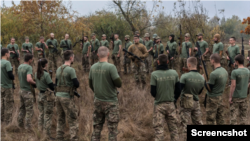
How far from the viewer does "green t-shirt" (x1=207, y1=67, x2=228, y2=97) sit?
448 cm

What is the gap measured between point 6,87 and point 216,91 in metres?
5.07

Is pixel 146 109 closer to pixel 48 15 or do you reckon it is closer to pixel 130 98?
pixel 130 98

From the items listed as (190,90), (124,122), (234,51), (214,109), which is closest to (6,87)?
(124,122)

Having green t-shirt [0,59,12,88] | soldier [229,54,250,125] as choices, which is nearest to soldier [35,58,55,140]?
green t-shirt [0,59,12,88]

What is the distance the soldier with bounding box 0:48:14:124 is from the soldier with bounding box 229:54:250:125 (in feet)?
17.4

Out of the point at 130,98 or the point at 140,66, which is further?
the point at 140,66

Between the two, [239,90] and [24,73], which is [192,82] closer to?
[239,90]

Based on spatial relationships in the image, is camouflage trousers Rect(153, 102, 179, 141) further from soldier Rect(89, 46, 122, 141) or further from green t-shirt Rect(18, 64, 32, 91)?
green t-shirt Rect(18, 64, 32, 91)

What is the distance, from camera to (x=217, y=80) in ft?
14.9

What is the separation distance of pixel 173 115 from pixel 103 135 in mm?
1981

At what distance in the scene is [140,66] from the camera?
8.62 meters

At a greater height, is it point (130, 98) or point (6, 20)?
point (6, 20)

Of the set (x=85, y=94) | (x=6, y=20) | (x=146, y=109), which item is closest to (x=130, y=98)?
(x=146, y=109)

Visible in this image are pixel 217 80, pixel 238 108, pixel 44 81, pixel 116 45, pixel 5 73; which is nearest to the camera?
pixel 217 80
